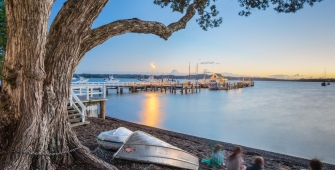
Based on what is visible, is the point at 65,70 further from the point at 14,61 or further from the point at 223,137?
the point at 223,137

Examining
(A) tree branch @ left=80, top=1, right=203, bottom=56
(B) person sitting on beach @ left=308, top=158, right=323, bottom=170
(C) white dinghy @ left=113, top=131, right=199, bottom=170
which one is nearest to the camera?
(B) person sitting on beach @ left=308, top=158, right=323, bottom=170

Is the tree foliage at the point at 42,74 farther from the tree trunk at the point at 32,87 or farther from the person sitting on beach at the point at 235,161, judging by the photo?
the person sitting on beach at the point at 235,161

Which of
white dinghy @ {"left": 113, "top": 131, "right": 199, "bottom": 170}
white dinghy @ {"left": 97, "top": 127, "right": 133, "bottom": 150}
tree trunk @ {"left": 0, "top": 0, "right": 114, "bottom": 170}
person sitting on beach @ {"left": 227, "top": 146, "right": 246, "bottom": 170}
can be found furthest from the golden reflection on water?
tree trunk @ {"left": 0, "top": 0, "right": 114, "bottom": 170}

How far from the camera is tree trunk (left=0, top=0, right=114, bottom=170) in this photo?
320 cm

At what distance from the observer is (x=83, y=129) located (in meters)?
10.1

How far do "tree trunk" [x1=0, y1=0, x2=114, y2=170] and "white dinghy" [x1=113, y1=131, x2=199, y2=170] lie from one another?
1.50m

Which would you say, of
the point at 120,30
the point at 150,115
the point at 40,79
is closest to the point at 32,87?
the point at 40,79

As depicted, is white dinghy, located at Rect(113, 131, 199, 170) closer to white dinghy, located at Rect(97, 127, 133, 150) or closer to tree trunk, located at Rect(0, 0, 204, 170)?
tree trunk, located at Rect(0, 0, 204, 170)

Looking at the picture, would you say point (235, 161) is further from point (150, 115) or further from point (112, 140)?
point (150, 115)

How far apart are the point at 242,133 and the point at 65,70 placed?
15969 mm

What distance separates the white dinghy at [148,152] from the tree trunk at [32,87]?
4.92 ft

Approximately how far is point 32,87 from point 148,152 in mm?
2822

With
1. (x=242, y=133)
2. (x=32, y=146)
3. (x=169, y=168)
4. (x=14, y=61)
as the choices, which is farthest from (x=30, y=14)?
(x=242, y=133)

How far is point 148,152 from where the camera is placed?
5090mm
